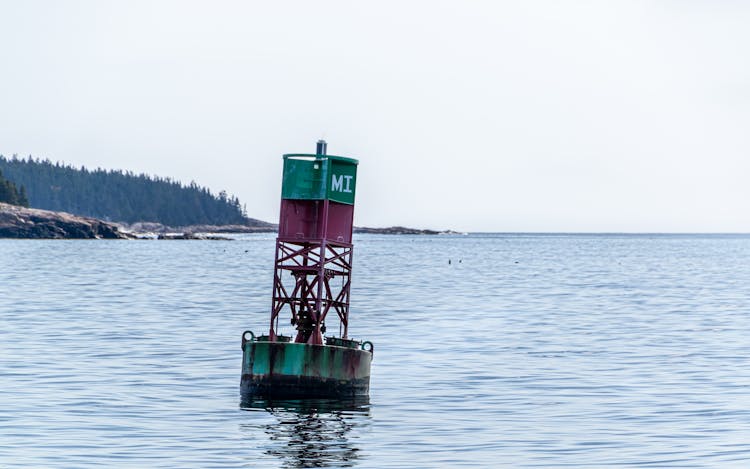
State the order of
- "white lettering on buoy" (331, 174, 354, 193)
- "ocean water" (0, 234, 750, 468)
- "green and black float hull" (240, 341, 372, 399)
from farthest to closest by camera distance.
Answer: "white lettering on buoy" (331, 174, 354, 193) < "green and black float hull" (240, 341, 372, 399) < "ocean water" (0, 234, 750, 468)

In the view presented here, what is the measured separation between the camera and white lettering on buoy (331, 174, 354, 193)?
33.3 meters

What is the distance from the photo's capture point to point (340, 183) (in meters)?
33.6

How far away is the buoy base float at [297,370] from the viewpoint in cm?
3256

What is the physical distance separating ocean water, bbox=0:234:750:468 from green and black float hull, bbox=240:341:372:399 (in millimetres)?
562

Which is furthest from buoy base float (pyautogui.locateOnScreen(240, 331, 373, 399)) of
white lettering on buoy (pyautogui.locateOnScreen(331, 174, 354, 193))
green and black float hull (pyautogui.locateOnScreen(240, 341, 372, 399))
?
white lettering on buoy (pyautogui.locateOnScreen(331, 174, 354, 193))

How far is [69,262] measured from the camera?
479ft

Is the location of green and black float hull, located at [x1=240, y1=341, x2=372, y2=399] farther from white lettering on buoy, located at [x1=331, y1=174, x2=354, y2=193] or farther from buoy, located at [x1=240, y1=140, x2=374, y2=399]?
white lettering on buoy, located at [x1=331, y1=174, x2=354, y2=193]

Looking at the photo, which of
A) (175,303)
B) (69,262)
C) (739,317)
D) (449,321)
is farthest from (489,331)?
(69,262)

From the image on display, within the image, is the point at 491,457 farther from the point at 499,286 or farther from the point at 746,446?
the point at 499,286

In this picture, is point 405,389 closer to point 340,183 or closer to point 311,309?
point 311,309

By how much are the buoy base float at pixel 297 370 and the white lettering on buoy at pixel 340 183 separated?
4.64 m

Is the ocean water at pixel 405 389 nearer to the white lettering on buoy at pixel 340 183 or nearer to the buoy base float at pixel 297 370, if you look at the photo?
the buoy base float at pixel 297 370

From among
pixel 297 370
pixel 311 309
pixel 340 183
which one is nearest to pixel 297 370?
pixel 297 370

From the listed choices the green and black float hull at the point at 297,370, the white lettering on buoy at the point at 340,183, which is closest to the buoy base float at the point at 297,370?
the green and black float hull at the point at 297,370
